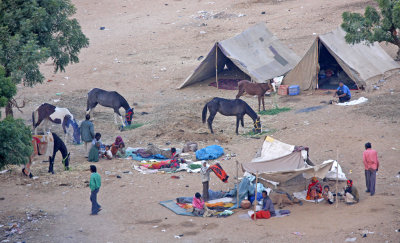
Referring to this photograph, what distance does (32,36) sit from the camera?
16.4m

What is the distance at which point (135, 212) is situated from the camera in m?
12.1

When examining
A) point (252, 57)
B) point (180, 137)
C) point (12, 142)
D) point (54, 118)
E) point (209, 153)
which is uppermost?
point (252, 57)

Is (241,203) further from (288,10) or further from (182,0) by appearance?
(182,0)

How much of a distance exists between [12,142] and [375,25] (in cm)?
1250

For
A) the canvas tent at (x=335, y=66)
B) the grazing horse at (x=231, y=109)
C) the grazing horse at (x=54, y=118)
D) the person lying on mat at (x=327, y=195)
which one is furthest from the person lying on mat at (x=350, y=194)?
the canvas tent at (x=335, y=66)

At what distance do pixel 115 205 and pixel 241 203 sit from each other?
2850 millimetres

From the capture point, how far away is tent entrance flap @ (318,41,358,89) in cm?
2270

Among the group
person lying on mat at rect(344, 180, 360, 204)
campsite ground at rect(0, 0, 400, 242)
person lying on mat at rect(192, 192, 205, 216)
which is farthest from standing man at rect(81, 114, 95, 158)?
person lying on mat at rect(344, 180, 360, 204)

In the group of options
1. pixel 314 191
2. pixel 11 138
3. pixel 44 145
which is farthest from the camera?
pixel 44 145

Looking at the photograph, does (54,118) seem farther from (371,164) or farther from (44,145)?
(371,164)

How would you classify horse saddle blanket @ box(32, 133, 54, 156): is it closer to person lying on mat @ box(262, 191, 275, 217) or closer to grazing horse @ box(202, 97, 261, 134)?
grazing horse @ box(202, 97, 261, 134)

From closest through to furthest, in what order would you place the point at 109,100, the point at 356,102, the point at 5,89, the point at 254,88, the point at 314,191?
the point at 5,89
the point at 314,191
the point at 356,102
the point at 109,100
the point at 254,88

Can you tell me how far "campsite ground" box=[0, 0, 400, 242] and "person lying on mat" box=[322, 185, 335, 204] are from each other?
0.19 m

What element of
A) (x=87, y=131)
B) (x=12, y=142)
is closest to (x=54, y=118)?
(x=87, y=131)
